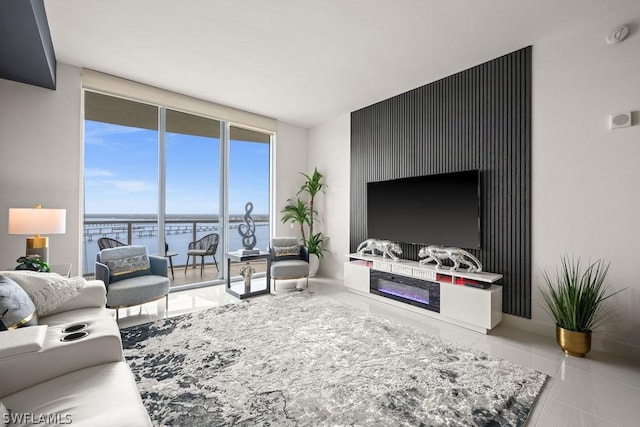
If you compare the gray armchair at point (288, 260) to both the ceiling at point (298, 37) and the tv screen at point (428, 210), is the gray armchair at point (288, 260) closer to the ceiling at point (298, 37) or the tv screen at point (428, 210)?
the tv screen at point (428, 210)

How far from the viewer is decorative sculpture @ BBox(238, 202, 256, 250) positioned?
14.4 ft

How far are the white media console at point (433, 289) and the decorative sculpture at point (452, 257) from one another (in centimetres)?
9

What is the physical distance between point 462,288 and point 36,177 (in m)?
4.97

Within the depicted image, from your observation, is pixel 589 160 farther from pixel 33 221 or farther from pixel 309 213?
pixel 33 221

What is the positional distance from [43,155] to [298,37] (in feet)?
10.6

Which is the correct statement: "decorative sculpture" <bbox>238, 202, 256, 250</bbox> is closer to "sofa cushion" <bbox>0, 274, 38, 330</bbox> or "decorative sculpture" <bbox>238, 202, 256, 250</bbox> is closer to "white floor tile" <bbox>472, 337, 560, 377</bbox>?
"sofa cushion" <bbox>0, 274, 38, 330</bbox>

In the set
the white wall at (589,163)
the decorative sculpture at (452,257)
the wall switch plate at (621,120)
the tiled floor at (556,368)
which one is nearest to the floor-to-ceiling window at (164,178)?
the tiled floor at (556,368)

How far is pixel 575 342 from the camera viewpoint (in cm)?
242

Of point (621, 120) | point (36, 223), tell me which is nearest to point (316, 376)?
point (36, 223)

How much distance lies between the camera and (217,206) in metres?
4.91

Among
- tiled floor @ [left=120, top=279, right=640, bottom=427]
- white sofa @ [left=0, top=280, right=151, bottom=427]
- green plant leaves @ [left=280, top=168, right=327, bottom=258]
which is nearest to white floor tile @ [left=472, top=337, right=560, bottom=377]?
tiled floor @ [left=120, top=279, right=640, bottom=427]

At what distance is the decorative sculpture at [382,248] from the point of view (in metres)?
4.02

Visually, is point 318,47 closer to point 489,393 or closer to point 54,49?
point 54,49

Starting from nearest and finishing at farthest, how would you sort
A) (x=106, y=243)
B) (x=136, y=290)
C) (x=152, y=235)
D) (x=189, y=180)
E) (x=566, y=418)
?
1. (x=566, y=418)
2. (x=136, y=290)
3. (x=106, y=243)
4. (x=152, y=235)
5. (x=189, y=180)
